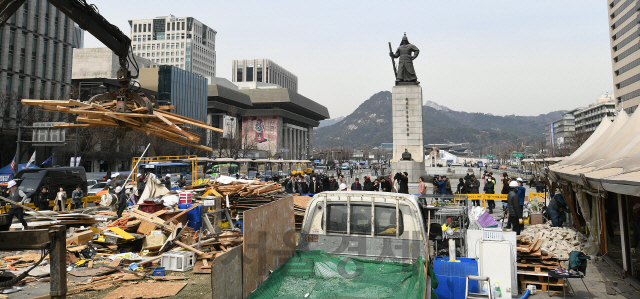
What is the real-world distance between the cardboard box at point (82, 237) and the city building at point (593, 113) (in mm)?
131333

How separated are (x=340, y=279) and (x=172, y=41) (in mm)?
194235

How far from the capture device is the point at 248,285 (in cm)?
482

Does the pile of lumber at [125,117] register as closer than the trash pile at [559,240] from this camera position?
Yes

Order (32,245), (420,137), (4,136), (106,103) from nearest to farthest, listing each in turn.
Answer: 1. (32,245)
2. (106,103)
3. (420,137)
4. (4,136)

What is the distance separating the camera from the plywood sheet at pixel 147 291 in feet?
24.0

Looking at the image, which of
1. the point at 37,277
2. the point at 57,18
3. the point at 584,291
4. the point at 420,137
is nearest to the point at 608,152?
the point at 584,291

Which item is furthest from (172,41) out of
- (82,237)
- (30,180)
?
(82,237)

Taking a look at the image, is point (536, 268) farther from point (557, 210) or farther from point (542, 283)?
point (557, 210)

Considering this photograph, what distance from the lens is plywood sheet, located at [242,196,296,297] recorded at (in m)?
4.79

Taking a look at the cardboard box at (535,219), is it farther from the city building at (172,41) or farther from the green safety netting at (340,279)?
the city building at (172,41)

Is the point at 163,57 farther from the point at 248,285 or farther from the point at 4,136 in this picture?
the point at 248,285

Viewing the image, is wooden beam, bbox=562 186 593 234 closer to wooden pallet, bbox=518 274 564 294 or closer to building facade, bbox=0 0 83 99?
wooden pallet, bbox=518 274 564 294

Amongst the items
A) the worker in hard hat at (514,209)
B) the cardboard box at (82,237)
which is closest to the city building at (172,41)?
the cardboard box at (82,237)

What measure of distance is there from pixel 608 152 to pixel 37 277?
44.3ft
